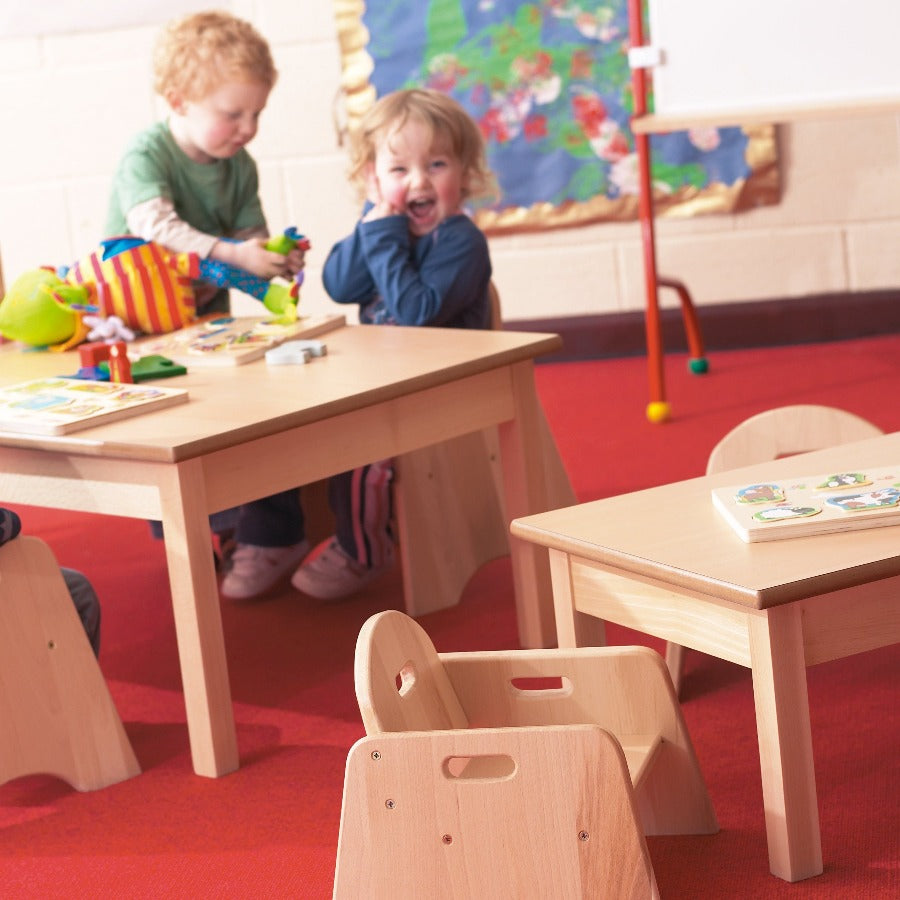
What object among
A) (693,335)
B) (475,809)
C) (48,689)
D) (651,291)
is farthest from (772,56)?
(475,809)

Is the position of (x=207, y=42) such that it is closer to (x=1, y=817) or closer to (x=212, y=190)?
(x=212, y=190)

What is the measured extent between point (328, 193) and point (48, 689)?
122 inches

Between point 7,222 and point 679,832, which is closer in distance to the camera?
point 679,832

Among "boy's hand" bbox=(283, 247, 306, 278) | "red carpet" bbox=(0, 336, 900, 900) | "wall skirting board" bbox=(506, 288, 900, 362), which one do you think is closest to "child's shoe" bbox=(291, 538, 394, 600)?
"red carpet" bbox=(0, 336, 900, 900)

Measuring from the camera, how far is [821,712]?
2096mm

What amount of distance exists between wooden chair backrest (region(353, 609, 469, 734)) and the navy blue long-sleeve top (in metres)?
1.17

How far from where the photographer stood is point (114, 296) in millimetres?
2721

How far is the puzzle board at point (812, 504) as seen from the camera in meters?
1.60

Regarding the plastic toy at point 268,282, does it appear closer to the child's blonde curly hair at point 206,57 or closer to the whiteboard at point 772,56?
the child's blonde curly hair at point 206,57

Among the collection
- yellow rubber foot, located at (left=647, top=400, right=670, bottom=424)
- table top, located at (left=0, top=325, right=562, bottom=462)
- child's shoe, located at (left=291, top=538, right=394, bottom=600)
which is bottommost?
child's shoe, located at (left=291, top=538, right=394, bottom=600)

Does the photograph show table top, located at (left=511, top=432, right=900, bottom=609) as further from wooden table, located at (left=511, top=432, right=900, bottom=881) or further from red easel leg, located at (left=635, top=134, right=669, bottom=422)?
red easel leg, located at (left=635, top=134, right=669, bottom=422)

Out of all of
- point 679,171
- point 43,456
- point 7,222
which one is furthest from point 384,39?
point 43,456

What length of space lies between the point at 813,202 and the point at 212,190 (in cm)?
234

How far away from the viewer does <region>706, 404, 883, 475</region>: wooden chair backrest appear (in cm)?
214
